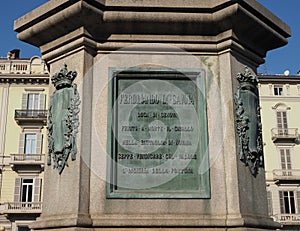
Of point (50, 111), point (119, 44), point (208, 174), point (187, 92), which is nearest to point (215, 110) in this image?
point (187, 92)

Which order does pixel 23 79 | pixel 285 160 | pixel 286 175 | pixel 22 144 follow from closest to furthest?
pixel 22 144 → pixel 23 79 → pixel 286 175 → pixel 285 160

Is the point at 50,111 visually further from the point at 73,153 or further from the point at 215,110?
the point at 215,110

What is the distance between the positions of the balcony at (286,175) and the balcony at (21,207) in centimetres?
1867

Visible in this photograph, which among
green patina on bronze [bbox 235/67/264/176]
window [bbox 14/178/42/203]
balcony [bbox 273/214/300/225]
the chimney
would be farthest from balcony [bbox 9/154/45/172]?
green patina on bronze [bbox 235/67/264/176]

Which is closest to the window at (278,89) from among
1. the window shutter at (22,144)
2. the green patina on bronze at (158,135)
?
the window shutter at (22,144)

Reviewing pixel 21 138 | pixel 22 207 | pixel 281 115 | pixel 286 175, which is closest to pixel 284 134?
pixel 281 115

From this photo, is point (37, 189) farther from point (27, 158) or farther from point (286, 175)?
point (286, 175)

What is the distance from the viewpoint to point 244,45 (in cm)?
665

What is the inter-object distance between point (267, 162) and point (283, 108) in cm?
482

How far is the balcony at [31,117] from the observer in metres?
35.7

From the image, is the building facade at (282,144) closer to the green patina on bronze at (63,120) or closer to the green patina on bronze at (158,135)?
the green patina on bronze at (158,135)

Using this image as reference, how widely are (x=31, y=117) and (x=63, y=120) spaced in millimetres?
30808

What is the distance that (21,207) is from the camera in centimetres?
3378

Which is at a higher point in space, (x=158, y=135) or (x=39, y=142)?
(x=39, y=142)
